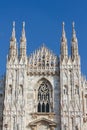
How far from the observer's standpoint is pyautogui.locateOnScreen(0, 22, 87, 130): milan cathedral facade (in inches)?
1453

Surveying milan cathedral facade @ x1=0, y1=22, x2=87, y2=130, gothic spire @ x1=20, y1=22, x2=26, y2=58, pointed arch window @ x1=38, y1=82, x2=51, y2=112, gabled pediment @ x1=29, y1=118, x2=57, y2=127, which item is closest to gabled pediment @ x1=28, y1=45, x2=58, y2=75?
milan cathedral facade @ x1=0, y1=22, x2=87, y2=130

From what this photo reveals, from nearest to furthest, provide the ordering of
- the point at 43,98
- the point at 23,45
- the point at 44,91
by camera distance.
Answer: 1. the point at 43,98
2. the point at 44,91
3. the point at 23,45

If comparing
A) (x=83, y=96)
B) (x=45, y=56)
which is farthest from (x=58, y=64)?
(x=83, y=96)

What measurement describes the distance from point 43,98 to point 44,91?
0.76 metres

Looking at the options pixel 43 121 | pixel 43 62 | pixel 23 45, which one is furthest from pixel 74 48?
pixel 43 121

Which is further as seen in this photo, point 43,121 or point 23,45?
point 23,45

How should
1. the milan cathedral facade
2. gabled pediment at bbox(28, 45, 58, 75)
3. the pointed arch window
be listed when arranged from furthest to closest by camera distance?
gabled pediment at bbox(28, 45, 58, 75), the pointed arch window, the milan cathedral facade

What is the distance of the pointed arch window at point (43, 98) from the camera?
38000 millimetres

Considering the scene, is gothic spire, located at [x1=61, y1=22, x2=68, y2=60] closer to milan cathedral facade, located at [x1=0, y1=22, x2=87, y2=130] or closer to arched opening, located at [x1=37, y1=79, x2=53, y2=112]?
milan cathedral facade, located at [x1=0, y1=22, x2=87, y2=130]

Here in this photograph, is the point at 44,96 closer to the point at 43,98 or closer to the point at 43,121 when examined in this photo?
the point at 43,98

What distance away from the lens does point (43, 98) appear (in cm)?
3844

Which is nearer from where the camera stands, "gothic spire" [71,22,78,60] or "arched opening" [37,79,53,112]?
"arched opening" [37,79,53,112]

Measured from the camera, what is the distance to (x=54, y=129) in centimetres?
3700

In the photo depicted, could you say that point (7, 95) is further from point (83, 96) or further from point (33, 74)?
point (83, 96)
